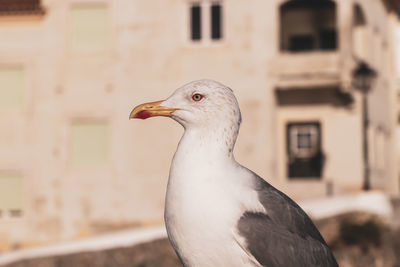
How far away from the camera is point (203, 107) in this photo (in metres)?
4.27

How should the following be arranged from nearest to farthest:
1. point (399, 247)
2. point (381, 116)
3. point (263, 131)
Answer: point (399, 247)
point (263, 131)
point (381, 116)

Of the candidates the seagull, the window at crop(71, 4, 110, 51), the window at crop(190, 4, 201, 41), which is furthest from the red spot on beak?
the window at crop(71, 4, 110, 51)

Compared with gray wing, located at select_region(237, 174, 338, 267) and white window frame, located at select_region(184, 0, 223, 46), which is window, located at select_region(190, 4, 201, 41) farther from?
gray wing, located at select_region(237, 174, 338, 267)

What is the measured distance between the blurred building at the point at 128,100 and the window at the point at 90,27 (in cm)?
3

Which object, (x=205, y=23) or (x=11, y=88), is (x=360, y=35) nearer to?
(x=205, y=23)

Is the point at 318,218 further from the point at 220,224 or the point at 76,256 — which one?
the point at 220,224

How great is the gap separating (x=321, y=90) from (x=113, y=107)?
6.92 meters

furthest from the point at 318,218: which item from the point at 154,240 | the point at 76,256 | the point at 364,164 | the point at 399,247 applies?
the point at 364,164

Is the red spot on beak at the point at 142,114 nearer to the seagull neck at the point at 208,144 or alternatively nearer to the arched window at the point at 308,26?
the seagull neck at the point at 208,144

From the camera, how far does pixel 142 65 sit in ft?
77.2

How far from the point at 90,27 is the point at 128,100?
2.87 meters

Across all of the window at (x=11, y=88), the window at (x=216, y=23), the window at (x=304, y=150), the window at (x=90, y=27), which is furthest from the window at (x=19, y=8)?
the window at (x=304, y=150)

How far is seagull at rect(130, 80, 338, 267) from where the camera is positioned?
402 cm

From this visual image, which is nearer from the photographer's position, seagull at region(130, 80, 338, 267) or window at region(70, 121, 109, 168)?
seagull at region(130, 80, 338, 267)
